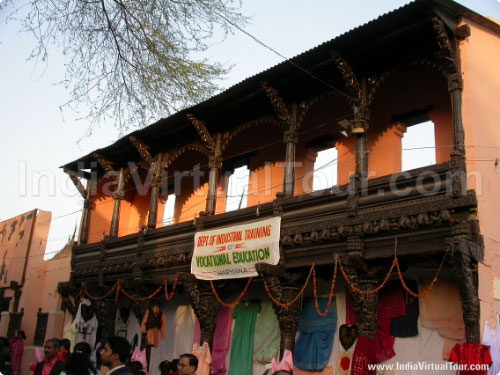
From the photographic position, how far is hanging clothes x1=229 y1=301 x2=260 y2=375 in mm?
12438

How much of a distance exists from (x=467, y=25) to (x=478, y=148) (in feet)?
7.11

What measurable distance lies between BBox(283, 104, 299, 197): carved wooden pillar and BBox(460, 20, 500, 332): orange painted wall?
367 cm

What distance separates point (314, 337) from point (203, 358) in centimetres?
236

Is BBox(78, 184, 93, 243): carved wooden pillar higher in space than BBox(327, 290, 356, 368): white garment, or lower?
higher

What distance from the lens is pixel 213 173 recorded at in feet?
43.9

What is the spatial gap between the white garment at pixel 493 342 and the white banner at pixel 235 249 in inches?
155

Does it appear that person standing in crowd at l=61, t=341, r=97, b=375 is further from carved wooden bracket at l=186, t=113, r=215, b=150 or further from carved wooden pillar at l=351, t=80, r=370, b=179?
carved wooden bracket at l=186, t=113, r=215, b=150

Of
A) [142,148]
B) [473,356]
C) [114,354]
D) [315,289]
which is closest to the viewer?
[114,354]

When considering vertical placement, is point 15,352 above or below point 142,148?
below

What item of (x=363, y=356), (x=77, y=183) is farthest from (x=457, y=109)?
(x=77, y=183)

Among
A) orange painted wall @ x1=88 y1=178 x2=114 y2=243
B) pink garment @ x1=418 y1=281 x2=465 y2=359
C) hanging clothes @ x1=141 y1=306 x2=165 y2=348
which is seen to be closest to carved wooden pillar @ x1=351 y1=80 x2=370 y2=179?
pink garment @ x1=418 y1=281 x2=465 y2=359

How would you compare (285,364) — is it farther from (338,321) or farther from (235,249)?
(235,249)

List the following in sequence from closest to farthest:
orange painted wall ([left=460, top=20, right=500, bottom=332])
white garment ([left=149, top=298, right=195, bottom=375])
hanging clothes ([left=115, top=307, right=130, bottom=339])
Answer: orange painted wall ([left=460, top=20, right=500, bottom=332]) < white garment ([left=149, top=298, right=195, bottom=375]) < hanging clothes ([left=115, top=307, right=130, bottom=339])

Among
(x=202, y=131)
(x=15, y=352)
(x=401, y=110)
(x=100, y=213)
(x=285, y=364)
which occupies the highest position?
(x=202, y=131)
